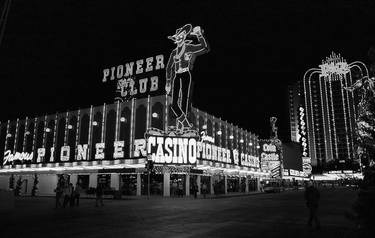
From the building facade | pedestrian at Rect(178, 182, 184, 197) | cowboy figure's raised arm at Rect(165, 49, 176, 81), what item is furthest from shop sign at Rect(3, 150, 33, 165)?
cowboy figure's raised arm at Rect(165, 49, 176, 81)

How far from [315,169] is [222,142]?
14753 centimetres

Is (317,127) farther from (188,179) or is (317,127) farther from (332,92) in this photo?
(188,179)

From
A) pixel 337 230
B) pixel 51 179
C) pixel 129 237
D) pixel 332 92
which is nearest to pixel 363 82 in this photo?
pixel 337 230

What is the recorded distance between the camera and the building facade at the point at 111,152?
4591 cm

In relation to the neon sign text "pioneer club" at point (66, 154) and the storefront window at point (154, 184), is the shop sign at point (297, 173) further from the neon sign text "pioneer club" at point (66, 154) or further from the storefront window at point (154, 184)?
the neon sign text "pioneer club" at point (66, 154)

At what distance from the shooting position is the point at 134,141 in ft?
153

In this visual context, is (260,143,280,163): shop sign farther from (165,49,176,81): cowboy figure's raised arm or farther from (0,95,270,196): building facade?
(165,49,176,81): cowboy figure's raised arm

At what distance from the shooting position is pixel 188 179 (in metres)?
47.0

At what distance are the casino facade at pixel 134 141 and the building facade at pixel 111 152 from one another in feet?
0.45

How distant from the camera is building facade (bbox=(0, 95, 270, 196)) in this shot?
4591 centimetres

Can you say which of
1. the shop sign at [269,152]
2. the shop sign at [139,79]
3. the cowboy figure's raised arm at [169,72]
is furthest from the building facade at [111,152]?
the shop sign at [269,152]

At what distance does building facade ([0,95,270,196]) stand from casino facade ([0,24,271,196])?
0.45ft

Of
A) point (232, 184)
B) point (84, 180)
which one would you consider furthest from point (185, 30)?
point (232, 184)

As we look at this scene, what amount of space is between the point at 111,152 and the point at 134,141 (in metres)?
4.20
